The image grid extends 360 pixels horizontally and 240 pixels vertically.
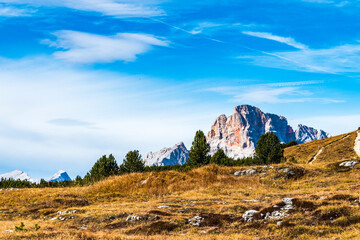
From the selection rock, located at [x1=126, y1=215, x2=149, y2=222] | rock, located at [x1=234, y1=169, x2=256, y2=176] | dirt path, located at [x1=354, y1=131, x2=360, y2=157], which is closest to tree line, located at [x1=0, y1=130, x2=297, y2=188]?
rock, located at [x1=234, y1=169, x2=256, y2=176]

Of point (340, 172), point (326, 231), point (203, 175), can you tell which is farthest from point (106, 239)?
point (340, 172)

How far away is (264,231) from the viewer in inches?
536

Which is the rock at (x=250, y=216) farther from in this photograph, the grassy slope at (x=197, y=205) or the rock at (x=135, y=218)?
the rock at (x=135, y=218)

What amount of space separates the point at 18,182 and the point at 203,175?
1911 inches

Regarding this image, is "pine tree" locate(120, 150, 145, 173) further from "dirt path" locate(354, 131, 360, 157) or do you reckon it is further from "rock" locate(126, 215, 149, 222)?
"dirt path" locate(354, 131, 360, 157)

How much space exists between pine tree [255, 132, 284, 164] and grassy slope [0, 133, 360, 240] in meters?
31.6

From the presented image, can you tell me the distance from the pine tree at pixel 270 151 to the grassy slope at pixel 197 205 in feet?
104

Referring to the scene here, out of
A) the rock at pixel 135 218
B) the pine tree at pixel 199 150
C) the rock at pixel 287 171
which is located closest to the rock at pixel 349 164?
the rock at pixel 287 171

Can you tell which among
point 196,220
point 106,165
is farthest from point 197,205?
point 106,165

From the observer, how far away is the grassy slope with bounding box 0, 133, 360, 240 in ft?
44.4

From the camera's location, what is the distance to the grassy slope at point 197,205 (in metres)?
13.5

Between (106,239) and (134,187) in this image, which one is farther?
(134,187)

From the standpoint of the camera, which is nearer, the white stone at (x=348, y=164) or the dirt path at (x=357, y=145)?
the white stone at (x=348, y=164)

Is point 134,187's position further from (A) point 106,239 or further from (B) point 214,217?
(A) point 106,239
